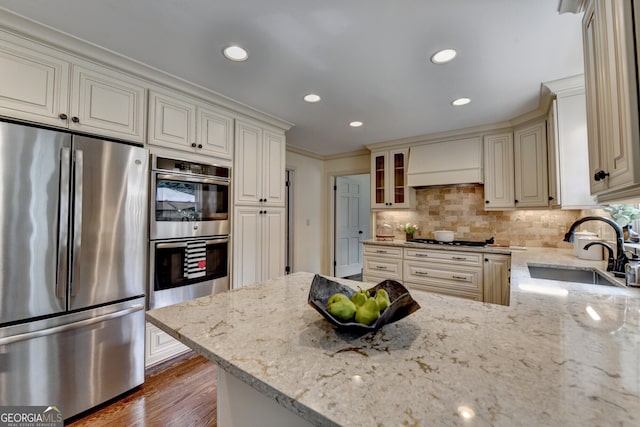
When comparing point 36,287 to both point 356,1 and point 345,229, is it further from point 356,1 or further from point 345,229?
point 345,229

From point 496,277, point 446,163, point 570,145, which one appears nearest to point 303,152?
point 446,163

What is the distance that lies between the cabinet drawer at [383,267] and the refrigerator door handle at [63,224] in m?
3.21

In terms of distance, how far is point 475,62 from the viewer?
1971 millimetres

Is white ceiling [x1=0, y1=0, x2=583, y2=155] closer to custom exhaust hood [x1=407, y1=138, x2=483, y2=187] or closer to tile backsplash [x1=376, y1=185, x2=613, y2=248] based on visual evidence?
custom exhaust hood [x1=407, y1=138, x2=483, y2=187]

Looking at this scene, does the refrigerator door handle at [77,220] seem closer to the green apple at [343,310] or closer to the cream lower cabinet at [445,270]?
the green apple at [343,310]

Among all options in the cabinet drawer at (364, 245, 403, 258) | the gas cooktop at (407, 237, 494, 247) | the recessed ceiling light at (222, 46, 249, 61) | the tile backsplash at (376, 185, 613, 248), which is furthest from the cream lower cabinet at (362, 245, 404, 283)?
the recessed ceiling light at (222, 46, 249, 61)

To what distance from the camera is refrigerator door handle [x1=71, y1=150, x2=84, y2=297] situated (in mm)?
1682

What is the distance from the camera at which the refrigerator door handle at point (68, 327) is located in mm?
1482

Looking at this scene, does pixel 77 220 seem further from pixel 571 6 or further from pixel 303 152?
pixel 303 152

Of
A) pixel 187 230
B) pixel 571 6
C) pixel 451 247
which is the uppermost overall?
pixel 571 6

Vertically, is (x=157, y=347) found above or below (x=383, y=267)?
below

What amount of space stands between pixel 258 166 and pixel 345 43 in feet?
5.27

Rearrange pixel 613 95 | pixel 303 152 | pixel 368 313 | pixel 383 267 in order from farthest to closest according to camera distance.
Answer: pixel 303 152, pixel 383 267, pixel 613 95, pixel 368 313

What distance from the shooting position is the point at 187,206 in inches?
91.4
